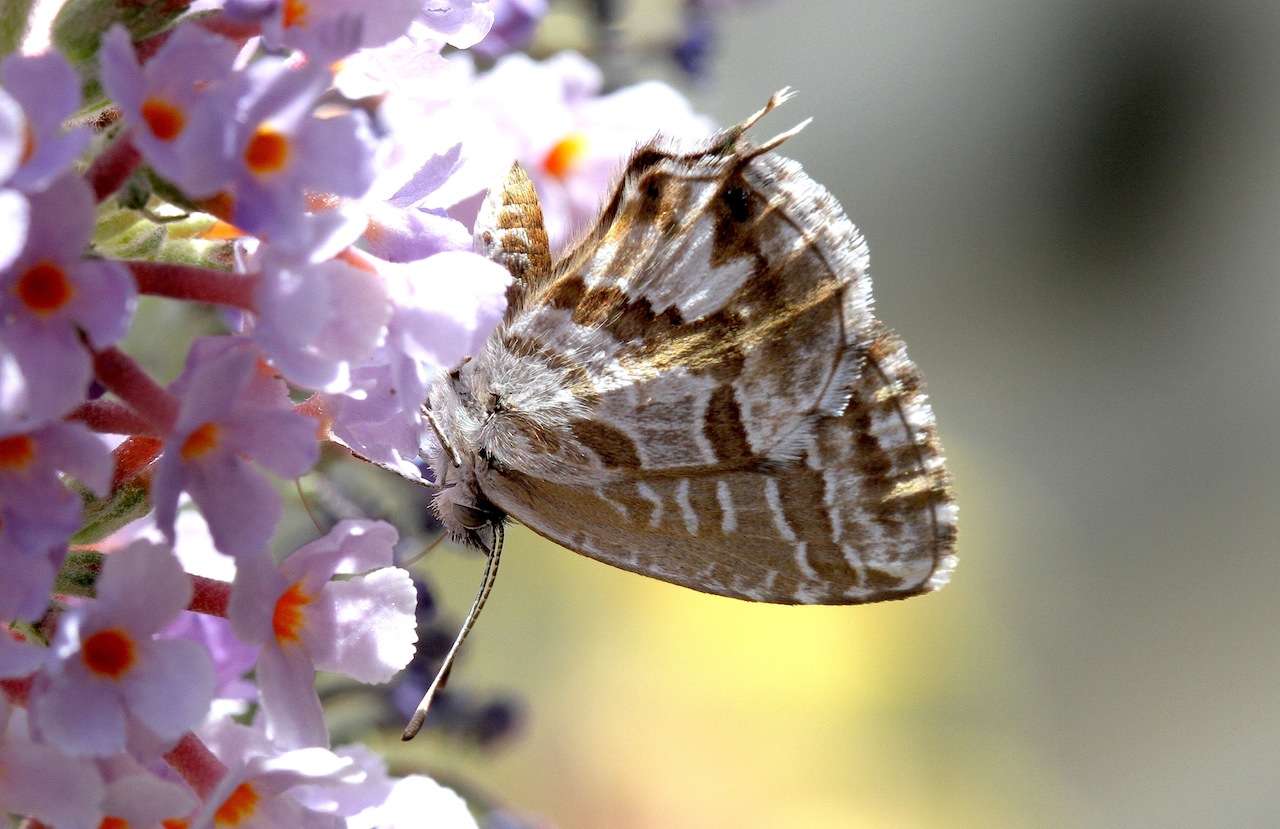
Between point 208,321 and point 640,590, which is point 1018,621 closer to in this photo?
point 640,590

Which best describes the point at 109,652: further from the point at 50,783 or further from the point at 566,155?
the point at 566,155

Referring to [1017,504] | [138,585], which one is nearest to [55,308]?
[138,585]

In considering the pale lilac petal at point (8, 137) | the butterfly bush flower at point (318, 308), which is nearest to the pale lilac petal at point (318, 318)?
the butterfly bush flower at point (318, 308)

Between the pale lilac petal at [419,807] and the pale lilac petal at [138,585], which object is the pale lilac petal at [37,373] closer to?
the pale lilac petal at [138,585]

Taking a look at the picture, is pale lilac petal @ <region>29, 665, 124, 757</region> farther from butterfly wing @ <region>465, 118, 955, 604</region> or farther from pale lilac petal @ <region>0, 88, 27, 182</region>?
butterfly wing @ <region>465, 118, 955, 604</region>

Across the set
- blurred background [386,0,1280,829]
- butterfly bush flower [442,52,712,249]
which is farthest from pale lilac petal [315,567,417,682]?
blurred background [386,0,1280,829]

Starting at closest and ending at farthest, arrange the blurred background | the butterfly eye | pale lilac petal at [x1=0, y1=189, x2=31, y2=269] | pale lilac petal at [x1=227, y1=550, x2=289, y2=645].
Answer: pale lilac petal at [x1=0, y1=189, x2=31, y2=269]
pale lilac petal at [x1=227, y1=550, x2=289, y2=645]
the butterfly eye
the blurred background

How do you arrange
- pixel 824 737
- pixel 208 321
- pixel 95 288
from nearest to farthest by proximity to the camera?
pixel 95 288, pixel 208 321, pixel 824 737

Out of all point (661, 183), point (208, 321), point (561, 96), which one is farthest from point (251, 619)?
point (561, 96)
